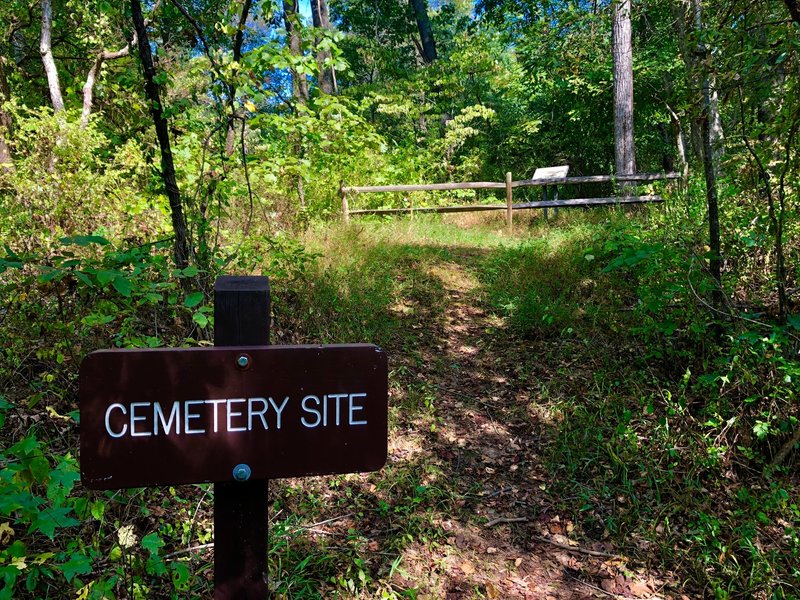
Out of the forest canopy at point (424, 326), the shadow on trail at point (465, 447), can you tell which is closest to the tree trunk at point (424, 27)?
the forest canopy at point (424, 326)

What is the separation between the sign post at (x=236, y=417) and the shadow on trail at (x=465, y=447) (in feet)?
5.01

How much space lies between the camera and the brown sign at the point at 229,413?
1.15 meters

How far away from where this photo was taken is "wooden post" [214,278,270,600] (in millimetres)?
1259

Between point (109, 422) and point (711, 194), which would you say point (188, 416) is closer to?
point (109, 422)

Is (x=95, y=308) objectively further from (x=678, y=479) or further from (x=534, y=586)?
(x=678, y=479)

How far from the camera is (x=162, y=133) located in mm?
3678

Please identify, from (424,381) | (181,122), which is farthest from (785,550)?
(181,122)

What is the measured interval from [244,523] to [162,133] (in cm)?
314

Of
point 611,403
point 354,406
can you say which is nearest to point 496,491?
point 611,403

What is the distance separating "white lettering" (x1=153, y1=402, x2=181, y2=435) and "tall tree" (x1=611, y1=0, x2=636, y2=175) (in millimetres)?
10673

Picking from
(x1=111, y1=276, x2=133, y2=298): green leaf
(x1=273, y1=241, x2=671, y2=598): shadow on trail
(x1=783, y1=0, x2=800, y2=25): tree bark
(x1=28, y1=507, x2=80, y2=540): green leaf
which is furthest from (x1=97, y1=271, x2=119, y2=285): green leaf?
(x1=783, y1=0, x2=800, y2=25): tree bark

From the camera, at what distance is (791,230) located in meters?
4.02

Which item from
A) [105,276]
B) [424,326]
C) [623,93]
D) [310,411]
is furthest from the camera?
[623,93]

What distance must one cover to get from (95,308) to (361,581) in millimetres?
2189
